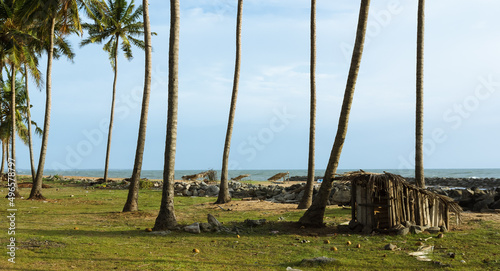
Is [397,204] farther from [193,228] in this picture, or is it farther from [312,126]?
[312,126]

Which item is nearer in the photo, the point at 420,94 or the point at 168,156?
the point at 168,156

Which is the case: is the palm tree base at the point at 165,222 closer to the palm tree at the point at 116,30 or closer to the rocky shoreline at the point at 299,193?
the rocky shoreline at the point at 299,193

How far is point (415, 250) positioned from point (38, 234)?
8.43 metres

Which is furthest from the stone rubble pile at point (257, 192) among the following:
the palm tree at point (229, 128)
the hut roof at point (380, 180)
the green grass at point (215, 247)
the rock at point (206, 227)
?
the rock at point (206, 227)

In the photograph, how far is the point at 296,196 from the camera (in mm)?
21078

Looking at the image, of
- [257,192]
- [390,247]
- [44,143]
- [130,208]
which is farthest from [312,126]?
[44,143]

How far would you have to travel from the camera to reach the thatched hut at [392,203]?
34.1 feet

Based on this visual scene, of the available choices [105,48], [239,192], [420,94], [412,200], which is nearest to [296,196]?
[239,192]

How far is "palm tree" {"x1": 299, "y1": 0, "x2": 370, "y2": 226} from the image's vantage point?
11406mm

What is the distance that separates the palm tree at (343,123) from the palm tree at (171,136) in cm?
372

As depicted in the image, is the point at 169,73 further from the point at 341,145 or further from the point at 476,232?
the point at 476,232

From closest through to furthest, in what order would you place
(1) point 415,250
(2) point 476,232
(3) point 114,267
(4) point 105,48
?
Answer: 1. (3) point 114,267
2. (1) point 415,250
3. (2) point 476,232
4. (4) point 105,48

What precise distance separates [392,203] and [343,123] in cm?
253

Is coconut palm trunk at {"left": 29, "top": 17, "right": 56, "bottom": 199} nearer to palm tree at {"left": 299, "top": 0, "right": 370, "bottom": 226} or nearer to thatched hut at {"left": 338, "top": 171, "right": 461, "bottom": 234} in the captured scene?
palm tree at {"left": 299, "top": 0, "right": 370, "bottom": 226}
